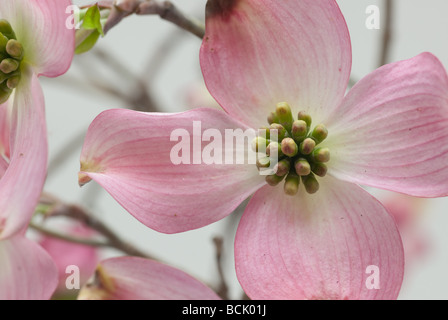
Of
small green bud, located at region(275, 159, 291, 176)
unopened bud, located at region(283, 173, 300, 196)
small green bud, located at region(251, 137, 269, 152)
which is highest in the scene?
small green bud, located at region(251, 137, 269, 152)

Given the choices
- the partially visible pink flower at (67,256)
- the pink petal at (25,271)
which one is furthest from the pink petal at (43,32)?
the partially visible pink flower at (67,256)

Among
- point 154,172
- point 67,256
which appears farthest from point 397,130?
point 67,256

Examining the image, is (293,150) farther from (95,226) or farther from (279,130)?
(95,226)

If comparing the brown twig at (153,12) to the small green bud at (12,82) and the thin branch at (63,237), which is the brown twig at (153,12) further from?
the thin branch at (63,237)

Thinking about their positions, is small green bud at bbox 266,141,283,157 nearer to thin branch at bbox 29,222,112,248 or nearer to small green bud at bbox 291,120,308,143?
small green bud at bbox 291,120,308,143

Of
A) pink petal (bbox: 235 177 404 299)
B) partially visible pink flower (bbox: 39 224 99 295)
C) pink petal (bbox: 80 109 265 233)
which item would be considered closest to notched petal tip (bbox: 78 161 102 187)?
pink petal (bbox: 80 109 265 233)

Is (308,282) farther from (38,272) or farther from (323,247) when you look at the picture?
(38,272)
